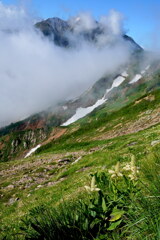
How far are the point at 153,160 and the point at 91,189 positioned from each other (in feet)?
4.32

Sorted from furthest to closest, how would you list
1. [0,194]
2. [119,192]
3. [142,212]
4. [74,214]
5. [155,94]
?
[155,94]
[0,194]
[119,192]
[74,214]
[142,212]

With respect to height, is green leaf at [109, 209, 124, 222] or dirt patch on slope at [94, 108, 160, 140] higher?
green leaf at [109, 209, 124, 222]

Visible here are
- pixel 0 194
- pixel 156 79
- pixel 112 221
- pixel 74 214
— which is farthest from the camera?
pixel 156 79

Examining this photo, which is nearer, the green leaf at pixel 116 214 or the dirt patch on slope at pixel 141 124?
the green leaf at pixel 116 214

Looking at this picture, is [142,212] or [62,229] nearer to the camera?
[142,212]

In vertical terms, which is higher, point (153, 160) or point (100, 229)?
point (153, 160)

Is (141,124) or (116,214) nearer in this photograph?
(116,214)

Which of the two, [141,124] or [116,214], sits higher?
[116,214]

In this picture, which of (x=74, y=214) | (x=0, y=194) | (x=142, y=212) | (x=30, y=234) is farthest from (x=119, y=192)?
(x=0, y=194)

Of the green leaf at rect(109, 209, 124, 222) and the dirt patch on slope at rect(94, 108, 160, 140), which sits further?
the dirt patch on slope at rect(94, 108, 160, 140)

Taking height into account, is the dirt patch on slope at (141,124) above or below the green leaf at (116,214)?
below

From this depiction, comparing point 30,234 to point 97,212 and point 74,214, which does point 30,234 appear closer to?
point 74,214

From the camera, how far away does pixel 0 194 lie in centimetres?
3034

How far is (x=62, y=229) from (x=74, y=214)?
0.36 meters
